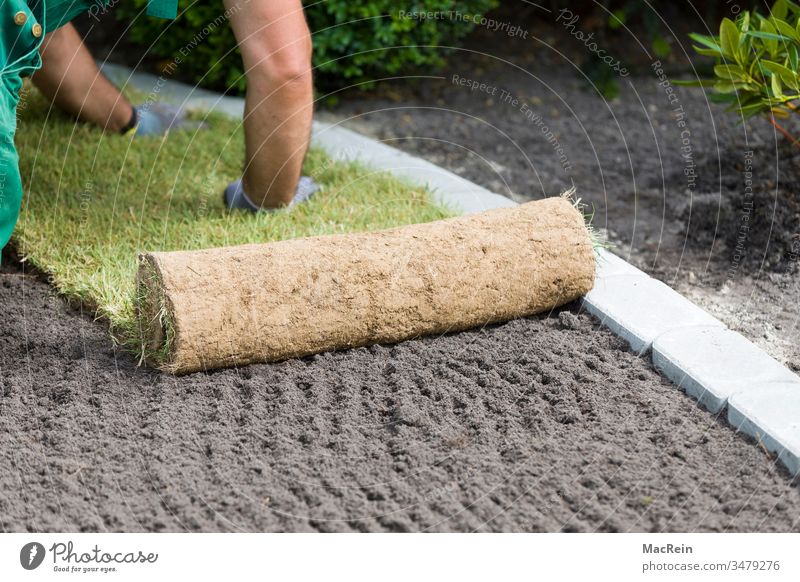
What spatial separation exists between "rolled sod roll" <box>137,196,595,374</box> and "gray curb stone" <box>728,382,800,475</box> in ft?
2.21

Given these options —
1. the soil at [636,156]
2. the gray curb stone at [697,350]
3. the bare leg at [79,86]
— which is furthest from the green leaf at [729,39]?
the bare leg at [79,86]

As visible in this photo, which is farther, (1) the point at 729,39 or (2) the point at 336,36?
(2) the point at 336,36

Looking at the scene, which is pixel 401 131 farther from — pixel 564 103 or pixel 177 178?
pixel 177 178

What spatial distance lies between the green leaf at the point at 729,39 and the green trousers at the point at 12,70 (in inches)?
92.5

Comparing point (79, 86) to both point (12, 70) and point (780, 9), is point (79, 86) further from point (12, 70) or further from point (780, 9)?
point (780, 9)

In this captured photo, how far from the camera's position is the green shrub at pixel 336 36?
4758 mm

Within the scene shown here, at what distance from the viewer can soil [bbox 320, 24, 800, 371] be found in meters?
3.20

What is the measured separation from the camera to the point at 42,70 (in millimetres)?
4145

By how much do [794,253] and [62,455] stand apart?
261cm

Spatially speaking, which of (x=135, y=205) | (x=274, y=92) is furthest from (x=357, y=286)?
(x=135, y=205)

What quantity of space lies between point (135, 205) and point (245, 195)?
46cm

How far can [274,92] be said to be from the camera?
3174 millimetres

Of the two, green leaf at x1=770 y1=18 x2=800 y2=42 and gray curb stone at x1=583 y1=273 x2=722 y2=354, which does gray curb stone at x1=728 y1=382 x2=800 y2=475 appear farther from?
green leaf at x1=770 y1=18 x2=800 y2=42

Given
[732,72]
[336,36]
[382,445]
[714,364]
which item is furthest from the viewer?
[336,36]
